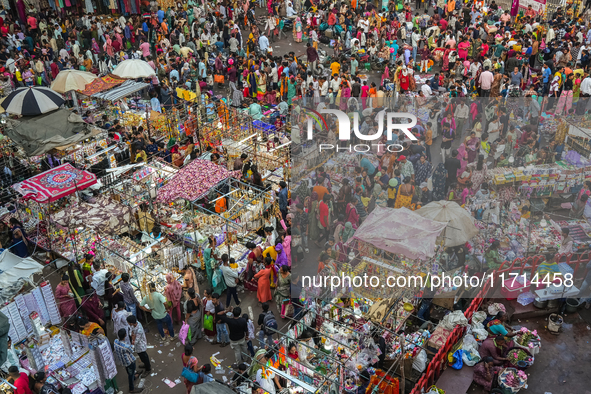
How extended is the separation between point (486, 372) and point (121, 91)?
1323cm

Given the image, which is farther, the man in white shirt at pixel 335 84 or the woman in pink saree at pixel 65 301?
the man in white shirt at pixel 335 84

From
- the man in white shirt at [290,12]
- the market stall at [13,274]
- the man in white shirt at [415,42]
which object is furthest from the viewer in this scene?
the man in white shirt at [290,12]

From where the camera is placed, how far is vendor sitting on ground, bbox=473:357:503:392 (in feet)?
34.8

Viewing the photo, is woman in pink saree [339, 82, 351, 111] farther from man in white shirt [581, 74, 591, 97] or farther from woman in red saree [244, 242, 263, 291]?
woman in red saree [244, 242, 263, 291]

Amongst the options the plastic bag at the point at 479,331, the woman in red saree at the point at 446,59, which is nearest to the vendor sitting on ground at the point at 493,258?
the plastic bag at the point at 479,331

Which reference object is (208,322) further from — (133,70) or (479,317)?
(133,70)

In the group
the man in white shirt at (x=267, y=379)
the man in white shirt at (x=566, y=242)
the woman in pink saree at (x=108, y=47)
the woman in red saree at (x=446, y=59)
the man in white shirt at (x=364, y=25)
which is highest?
the man in white shirt at (x=364, y=25)

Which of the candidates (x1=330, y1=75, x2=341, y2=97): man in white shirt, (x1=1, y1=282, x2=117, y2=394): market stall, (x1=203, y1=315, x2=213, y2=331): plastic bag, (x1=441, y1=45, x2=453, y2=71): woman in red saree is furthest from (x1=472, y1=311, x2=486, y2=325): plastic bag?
(x1=441, y1=45, x2=453, y2=71): woman in red saree

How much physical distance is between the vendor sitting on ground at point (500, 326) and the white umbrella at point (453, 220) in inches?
62.7

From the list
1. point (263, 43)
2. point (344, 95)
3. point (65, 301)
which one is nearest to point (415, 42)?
point (263, 43)

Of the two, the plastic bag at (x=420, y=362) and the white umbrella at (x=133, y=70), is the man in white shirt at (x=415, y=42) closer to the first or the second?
the white umbrella at (x=133, y=70)

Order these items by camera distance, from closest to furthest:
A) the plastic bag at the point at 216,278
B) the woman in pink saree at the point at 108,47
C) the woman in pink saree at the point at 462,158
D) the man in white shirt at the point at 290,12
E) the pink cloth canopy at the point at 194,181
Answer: the plastic bag at the point at 216,278 < the pink cloth canopy at the point at 194,181 < the woman in pink saree at the point at 462,158 < the woman in pink saree at the point at 108,47 < the man in white shirt at the point at 290,12

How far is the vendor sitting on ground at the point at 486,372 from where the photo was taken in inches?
417

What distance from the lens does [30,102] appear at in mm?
15422
